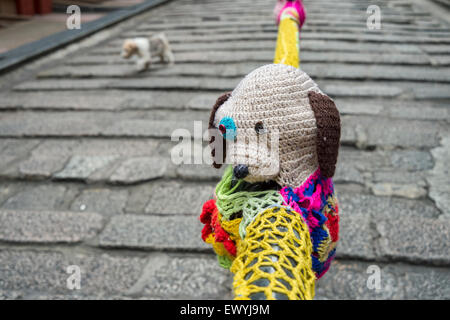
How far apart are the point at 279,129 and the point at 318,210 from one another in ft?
0.80

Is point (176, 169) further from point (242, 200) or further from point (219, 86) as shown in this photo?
point (242, 200)

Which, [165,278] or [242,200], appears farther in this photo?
[165,278]

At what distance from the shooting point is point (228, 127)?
992 millimetres

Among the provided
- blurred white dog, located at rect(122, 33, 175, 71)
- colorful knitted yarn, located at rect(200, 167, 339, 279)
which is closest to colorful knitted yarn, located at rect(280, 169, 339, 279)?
colorful knitted yarn, located at rect(200, 167, 339, 279)

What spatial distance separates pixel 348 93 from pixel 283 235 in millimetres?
3143

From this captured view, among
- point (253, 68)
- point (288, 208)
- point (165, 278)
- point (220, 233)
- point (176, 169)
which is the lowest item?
point (165, 278)

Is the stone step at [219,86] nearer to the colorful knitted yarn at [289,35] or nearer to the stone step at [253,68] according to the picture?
the stone step at [253,68]

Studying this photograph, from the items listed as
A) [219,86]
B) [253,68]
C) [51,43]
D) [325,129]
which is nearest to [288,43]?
[325,129]

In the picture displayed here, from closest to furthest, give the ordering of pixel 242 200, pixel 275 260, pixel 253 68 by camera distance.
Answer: pixel 275 260, pixel 242 200, pixel 253 68

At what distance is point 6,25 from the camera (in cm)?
739

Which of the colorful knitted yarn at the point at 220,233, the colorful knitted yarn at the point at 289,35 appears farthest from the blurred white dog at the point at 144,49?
the colorful knitted yarn at the point at 220,233

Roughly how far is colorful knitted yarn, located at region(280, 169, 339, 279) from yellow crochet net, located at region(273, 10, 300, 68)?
0.67 metres
